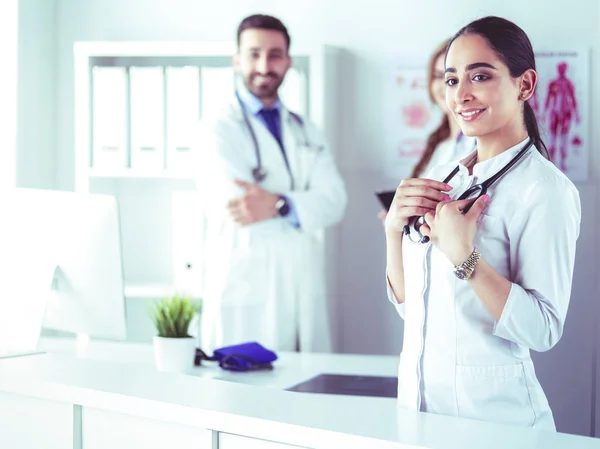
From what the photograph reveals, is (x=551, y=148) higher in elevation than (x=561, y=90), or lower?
lower

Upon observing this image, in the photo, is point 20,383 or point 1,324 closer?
point 20,383

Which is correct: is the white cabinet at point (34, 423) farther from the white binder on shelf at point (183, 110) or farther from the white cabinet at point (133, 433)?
the white binder on shelf at point (183, 110)

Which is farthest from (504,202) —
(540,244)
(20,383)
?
(20,383)

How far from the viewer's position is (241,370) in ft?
7.04

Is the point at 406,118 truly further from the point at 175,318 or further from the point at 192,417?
the point at 192,417

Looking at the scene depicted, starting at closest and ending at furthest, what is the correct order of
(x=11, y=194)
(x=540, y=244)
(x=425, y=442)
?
(x=425, y=442)
(x=540, y=244)
(x=11, y=194)

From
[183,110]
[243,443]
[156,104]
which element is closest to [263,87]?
[183,110]

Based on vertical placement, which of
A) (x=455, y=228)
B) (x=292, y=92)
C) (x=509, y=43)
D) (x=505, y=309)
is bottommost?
(x=505, y=309)

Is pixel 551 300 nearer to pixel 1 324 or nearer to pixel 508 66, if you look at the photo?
pixel 508 66

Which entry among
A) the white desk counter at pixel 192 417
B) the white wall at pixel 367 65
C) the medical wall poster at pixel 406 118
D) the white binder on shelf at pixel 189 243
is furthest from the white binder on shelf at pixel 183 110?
the white desk counter at pixel 192 417

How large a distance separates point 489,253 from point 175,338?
101 cm

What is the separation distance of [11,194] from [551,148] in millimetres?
2481

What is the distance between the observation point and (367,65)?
3.77m

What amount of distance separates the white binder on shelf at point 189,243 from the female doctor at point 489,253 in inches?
85.3
